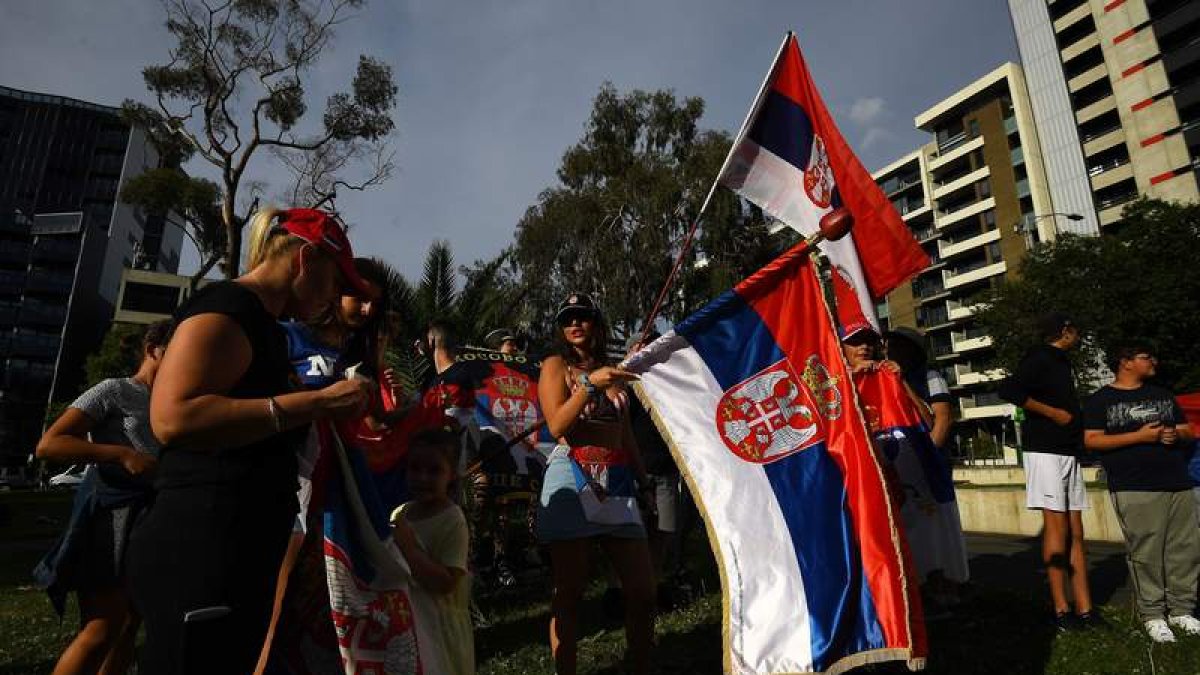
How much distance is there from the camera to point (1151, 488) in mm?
4602

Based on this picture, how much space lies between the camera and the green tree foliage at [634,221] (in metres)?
25.9

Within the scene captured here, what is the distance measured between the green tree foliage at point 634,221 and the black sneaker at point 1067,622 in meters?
20.1

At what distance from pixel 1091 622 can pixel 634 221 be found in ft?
76.5

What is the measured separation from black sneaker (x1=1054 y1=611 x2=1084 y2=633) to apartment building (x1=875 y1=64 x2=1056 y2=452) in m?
48.9

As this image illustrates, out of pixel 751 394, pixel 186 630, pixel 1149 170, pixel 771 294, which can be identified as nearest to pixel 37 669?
pixel 186 630

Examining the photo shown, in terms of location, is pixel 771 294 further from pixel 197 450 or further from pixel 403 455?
pixel 197 450

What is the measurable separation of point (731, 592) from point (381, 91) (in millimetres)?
20468

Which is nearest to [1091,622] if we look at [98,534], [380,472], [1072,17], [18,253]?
[380,472]

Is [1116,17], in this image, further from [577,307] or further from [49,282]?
[49,282]

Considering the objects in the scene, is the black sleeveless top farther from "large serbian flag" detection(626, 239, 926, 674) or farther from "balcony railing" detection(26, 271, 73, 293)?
"balcony railing" detection(26, 271, 73, 293)

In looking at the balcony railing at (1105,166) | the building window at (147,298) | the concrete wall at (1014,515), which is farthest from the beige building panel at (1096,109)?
the building window at (147,298)

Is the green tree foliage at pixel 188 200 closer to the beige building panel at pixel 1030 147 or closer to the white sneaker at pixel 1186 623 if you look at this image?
the white sneaker at pixel 1186 623

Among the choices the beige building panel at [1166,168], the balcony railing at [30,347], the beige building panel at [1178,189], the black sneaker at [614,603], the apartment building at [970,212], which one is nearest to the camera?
the black sneaker at [614,603]

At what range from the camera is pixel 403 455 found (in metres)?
3.28
